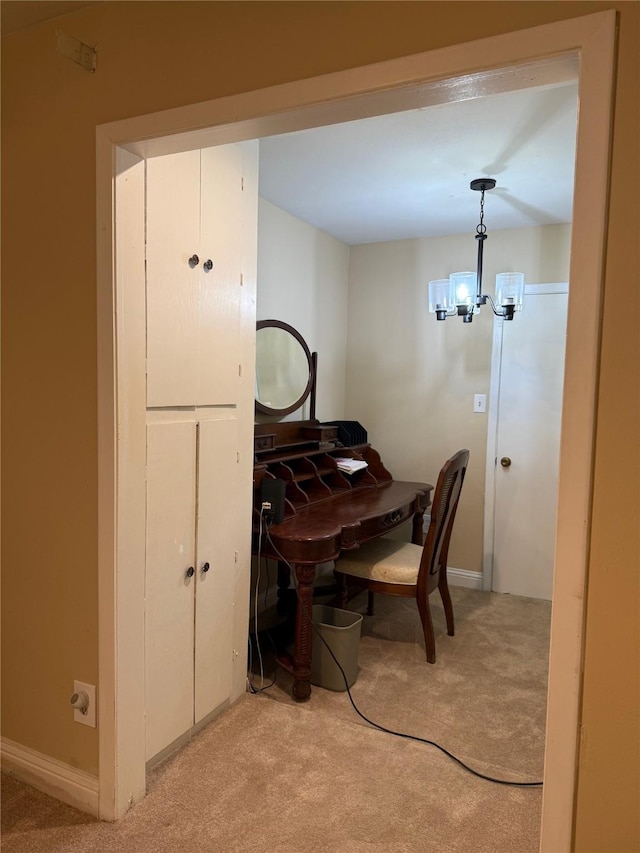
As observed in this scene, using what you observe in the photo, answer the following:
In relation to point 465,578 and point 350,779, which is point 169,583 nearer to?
point 350,779

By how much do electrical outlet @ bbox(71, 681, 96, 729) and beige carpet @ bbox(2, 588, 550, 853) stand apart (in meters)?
0.28

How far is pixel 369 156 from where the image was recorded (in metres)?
2.44

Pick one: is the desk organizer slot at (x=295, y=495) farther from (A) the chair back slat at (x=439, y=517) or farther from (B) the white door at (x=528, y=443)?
(B) the white door at (x=528, y=443)

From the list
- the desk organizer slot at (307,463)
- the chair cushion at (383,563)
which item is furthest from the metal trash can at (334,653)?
the desk organizer slot at (307,463)

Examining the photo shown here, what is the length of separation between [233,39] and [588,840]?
185 centimetres

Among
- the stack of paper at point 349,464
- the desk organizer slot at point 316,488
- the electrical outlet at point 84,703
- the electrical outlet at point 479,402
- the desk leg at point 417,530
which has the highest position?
the electrical outlet at point 479,402

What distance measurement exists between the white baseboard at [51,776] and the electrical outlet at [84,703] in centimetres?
17

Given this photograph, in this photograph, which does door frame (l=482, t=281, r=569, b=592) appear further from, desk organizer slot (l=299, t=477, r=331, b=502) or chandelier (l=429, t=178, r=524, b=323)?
desk organizer slot (l=299, t=477, r=331, b=502)

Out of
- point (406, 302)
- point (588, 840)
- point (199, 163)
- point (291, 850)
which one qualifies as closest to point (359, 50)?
point (199, 163)

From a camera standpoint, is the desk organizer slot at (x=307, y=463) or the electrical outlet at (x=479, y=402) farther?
the electrical outlet at (x=479, y=402)

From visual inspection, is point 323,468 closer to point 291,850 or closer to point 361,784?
point 361,784

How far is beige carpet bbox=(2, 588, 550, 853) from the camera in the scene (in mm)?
1589

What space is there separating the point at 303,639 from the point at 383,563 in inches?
23.9

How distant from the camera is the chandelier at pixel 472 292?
2836 mm
